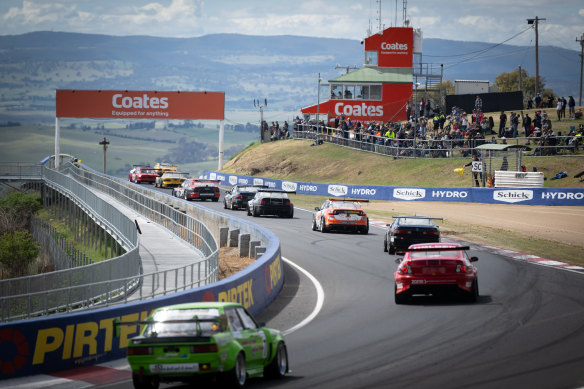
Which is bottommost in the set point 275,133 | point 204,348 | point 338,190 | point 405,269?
point 338,190

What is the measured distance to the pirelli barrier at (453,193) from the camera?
4606 centimetres

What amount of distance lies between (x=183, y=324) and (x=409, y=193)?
140ft

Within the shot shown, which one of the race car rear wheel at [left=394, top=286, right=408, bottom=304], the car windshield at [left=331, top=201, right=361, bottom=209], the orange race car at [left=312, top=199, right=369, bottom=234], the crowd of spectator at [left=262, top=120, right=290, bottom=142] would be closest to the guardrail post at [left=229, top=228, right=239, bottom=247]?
the orange race car at [left=312, top=199, right=369, bottom=234]

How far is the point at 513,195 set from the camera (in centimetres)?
4750

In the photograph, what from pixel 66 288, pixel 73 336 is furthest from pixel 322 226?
pixel 73 336

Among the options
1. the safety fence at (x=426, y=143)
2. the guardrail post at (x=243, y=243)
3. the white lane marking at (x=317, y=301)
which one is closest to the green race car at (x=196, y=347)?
the white lane marking at (x=317, y=301)

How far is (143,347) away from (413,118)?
173 feet

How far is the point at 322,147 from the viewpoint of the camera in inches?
2916

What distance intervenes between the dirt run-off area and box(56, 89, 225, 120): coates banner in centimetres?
3333

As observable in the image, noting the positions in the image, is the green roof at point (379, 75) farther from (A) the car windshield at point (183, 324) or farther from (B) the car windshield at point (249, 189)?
(A) the car windshield at point (183, 324)

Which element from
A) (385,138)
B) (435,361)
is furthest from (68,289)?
(385,138)

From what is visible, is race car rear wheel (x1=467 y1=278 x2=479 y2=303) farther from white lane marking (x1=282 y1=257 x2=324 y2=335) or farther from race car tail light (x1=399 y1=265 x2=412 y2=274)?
white lane marking (x1=282 y1=257 x2=324 y2=335)

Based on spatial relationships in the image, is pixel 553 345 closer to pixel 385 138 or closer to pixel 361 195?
pixel 361 195

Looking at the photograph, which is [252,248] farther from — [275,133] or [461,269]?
[275,133]
